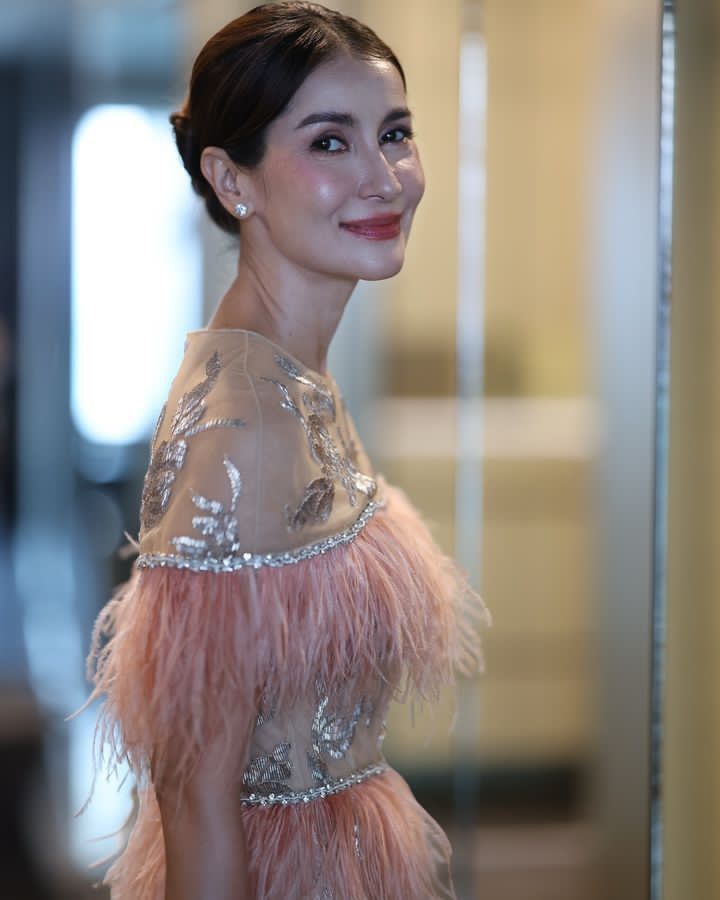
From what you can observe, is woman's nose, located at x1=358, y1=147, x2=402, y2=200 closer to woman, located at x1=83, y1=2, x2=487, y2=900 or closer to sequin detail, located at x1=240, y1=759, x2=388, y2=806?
woman, located at x1=83, y1=2, x2=487, y2=900

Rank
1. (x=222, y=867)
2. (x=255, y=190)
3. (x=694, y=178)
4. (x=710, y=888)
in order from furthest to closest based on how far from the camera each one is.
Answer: (x=694, y=178)
(x=710, y=888)
(x=255, y=190)
(x=222, y=867)

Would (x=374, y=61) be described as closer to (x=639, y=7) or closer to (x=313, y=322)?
(x=313, y=322)

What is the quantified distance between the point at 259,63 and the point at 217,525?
351 mm

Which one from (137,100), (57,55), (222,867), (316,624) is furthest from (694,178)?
(57,55)

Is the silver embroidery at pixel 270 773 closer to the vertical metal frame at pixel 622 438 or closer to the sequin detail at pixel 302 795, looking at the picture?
the sequin detail at pixel 302 795

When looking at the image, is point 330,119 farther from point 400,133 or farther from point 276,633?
point 276,633

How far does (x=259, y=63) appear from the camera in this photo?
0.92m

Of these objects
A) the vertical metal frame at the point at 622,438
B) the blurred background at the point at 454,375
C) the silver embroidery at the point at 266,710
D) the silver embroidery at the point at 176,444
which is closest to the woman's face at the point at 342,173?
the silver embroidery at the point at 176,444

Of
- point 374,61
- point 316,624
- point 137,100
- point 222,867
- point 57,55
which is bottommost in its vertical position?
point 222,867

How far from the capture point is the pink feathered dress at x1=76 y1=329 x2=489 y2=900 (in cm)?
88

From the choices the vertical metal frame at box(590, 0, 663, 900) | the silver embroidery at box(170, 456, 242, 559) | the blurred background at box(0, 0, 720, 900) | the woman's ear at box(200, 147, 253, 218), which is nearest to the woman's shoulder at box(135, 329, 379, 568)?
the silver embroidery at box(170, 456, 242, 559)

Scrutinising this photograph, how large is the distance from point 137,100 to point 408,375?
3.28 feet

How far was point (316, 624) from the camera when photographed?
907 mm

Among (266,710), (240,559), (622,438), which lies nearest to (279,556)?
(240,559)
